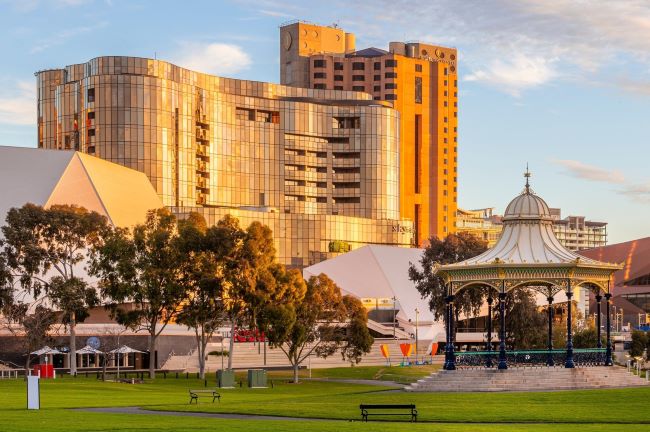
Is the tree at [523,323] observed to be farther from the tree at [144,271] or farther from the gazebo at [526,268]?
the gazebo at [526,268]

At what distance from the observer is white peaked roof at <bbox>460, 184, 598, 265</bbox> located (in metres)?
74.5

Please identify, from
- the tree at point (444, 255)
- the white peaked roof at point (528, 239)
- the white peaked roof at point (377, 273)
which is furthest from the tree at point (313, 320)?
the white peaked roof at point (377, 273)

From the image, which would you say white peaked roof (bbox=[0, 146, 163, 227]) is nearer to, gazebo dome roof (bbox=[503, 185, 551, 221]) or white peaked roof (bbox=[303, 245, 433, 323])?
white peaked roof (bbox=[303, 245, 433, 323])

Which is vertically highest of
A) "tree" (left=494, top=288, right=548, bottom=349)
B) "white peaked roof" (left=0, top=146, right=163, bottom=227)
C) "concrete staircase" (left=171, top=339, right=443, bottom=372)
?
"white peaked roof" (left=0, top=146, right=163, bottom=227)

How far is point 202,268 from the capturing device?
92438mm

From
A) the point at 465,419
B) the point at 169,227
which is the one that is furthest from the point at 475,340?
the point at 465,419

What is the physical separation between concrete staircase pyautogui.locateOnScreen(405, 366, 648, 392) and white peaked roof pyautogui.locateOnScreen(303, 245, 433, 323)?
9152 centimetres

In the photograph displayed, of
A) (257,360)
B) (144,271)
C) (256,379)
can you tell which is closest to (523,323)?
(257,360)

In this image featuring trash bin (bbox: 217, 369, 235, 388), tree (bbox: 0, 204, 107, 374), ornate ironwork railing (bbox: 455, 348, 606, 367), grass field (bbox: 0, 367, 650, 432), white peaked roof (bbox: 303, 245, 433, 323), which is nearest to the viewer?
grass field (bbox: 0, 367, 650, 432)

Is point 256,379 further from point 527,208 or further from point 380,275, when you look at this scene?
point 380,275

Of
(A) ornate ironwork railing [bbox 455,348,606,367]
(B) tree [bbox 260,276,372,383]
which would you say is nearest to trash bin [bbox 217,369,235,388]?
(B) tree [bbox 260,276,372,383]

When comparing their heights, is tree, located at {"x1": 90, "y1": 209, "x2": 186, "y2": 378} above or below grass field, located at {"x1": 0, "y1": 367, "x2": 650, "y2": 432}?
above

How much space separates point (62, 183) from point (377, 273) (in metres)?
55.2

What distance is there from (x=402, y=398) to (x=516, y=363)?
13.4 metres
